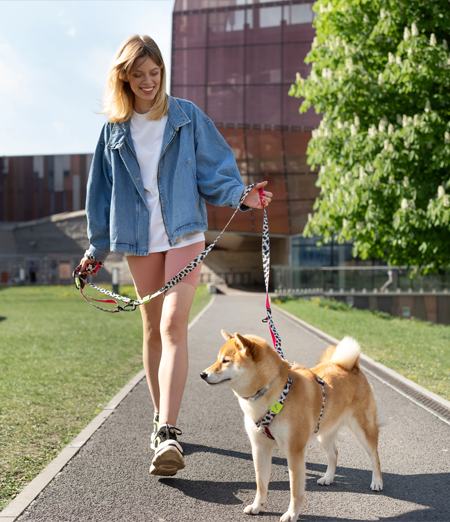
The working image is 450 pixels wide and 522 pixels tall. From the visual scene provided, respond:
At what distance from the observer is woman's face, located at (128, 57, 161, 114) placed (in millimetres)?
3178

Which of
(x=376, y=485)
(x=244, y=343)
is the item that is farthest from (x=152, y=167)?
(x=376, y=485)

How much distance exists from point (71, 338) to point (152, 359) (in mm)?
7890

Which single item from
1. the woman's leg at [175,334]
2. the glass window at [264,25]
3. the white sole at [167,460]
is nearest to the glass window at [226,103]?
the glass window at [264,25]

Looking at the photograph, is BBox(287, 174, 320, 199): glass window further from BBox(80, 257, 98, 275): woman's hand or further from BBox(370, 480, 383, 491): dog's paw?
BBox(370, 480, 383, 491): dog's paw

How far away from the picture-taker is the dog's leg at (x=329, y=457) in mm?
3186

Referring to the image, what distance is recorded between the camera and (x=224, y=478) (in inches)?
127

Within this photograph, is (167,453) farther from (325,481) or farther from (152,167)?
(152,167)

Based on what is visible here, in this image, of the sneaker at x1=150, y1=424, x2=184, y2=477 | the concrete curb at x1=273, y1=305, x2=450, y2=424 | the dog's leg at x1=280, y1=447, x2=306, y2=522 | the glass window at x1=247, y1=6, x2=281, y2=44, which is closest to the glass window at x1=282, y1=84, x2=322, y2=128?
the glass window at x1=247, y1=6, x2=281, y2=44

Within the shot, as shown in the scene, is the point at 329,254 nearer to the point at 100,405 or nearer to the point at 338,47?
the point at 338,47

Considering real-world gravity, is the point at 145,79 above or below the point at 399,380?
above

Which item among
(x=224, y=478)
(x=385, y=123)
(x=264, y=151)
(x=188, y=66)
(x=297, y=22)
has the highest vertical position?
(x=297, y=22)

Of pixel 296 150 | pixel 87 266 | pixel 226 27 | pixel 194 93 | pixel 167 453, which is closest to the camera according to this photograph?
pixel 167 453

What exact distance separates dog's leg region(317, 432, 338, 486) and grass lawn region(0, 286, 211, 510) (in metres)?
1.81

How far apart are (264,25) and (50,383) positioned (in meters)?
37.2
